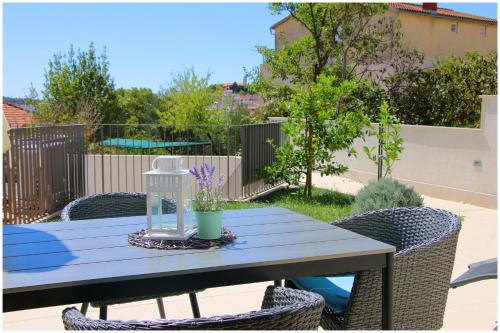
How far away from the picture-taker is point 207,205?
2.40 m

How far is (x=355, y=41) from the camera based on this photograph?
15.1m

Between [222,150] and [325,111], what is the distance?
6.62 meters

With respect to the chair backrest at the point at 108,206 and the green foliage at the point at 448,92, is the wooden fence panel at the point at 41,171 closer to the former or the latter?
the chair backrest at the point at 108,206

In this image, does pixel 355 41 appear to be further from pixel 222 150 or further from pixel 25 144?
pixel 25 144

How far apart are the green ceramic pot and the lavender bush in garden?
0.02 metres

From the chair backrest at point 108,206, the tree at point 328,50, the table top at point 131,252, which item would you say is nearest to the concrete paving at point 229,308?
the chair backrest at point 108,206

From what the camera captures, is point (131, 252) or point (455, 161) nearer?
point (131, 252)

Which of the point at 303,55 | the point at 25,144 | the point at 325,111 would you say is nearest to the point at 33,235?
the point at 25,144

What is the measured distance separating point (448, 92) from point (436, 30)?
477 inches

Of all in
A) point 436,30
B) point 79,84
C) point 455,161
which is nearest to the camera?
point 455,161

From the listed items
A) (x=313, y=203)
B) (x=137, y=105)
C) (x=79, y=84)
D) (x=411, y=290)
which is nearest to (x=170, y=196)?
(x=411, y=290)

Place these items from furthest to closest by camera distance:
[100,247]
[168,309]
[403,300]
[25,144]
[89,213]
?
[25,144]
[168,309]
[89,213]
[403,300]
[100,247]

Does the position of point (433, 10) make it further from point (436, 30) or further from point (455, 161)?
point (455, 161)

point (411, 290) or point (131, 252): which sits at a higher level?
point (131, 252)
